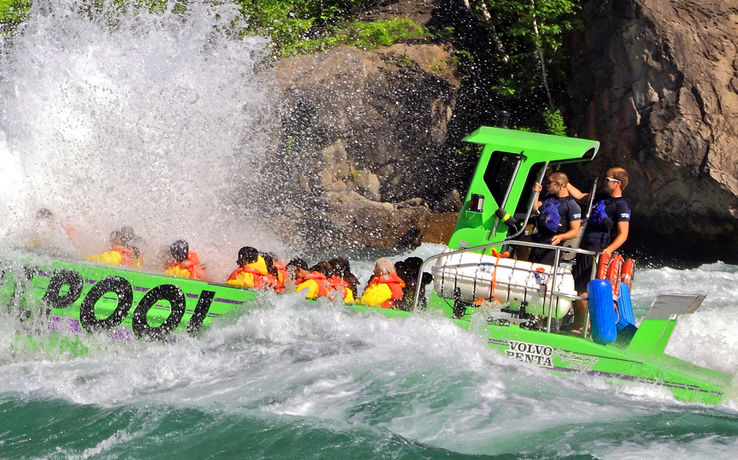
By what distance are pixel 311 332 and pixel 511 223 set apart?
2220mm

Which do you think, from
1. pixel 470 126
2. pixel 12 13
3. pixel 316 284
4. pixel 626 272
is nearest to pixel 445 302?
pixel 316 284

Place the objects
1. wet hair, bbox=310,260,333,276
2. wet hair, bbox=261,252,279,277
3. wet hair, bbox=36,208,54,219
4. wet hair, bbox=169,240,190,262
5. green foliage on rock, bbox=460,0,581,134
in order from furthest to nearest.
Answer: green foliage on rock, bbox=460,0,581,134 < wet hair, bbox=36,208,54,219 < wet hair, bbox=169,240,190,262 < wet hair, bbox=261,252,279,277 < wet hair, bbox=310,260,333,276

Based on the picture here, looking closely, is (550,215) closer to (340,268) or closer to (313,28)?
(340,268)

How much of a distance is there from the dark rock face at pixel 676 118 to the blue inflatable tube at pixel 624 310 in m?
8.76

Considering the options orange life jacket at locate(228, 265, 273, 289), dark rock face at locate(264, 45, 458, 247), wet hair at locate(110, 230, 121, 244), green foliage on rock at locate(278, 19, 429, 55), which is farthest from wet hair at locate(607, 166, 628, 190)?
green foliage on rock at locate(278, 19, 429, 55)

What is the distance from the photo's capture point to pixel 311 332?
7.76 meters

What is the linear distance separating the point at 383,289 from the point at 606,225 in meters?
2.32

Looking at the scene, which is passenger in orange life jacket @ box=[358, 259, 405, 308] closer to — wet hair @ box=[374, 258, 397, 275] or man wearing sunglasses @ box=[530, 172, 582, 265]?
wet hair @ box=[374, 258, 397, 275]

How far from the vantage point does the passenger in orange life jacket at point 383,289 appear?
8.23 m

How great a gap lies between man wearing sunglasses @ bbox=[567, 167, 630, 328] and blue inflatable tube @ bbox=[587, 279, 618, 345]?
0.93m

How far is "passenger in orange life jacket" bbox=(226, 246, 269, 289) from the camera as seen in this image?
839 cm

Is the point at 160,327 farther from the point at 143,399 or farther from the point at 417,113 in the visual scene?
the point at 417,113

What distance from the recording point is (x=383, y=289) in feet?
27.2

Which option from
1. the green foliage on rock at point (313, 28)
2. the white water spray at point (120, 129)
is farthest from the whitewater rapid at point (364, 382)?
the green foliage on rock at point (313, 28)
